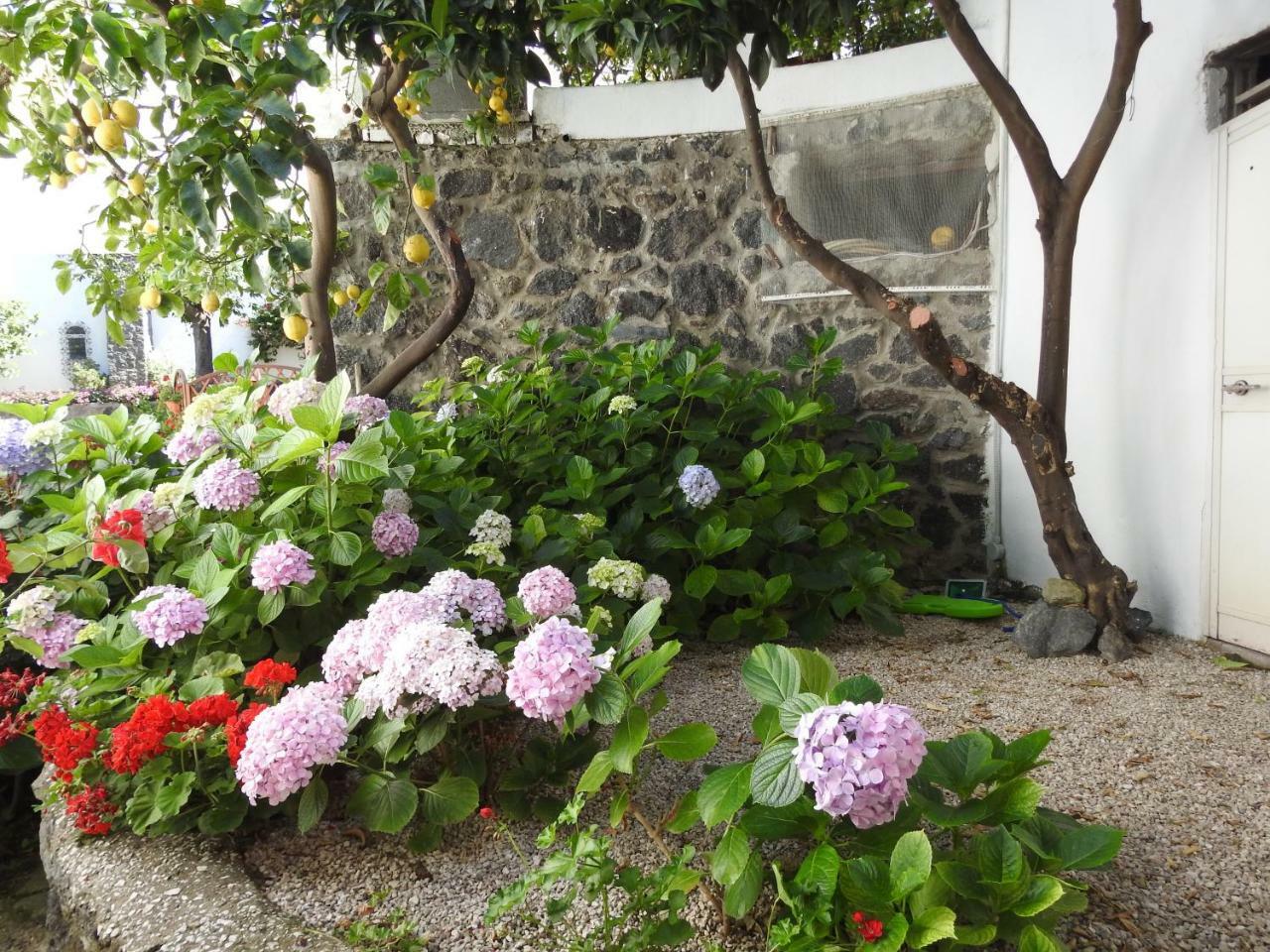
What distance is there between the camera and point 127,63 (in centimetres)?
186

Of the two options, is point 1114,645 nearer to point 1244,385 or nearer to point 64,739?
point 1244,385

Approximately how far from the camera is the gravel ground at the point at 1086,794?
3.92ft

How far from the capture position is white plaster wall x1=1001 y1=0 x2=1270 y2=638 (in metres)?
2.41

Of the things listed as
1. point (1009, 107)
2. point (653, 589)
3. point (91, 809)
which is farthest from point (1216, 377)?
point (91, 809)

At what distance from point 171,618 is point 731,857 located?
99 cm

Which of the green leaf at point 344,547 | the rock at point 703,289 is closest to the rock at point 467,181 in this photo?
the rock at point 703,289

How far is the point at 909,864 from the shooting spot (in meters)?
0.97

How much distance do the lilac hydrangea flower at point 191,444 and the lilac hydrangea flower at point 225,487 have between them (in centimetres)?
24

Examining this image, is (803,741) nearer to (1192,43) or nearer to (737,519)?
(737,519)

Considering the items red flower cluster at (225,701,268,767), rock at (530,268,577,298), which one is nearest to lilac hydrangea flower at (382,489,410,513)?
red flower cluster at (225,701,268,767)

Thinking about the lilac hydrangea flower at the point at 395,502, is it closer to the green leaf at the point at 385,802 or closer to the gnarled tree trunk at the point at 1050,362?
Answer: the green leaf at the point at 385,802

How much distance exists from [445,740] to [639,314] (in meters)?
2.46

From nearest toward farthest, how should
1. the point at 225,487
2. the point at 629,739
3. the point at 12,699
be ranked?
the point at 629,739
the point at 12,699
the point at 225,487

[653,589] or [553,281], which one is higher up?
[553,281]
